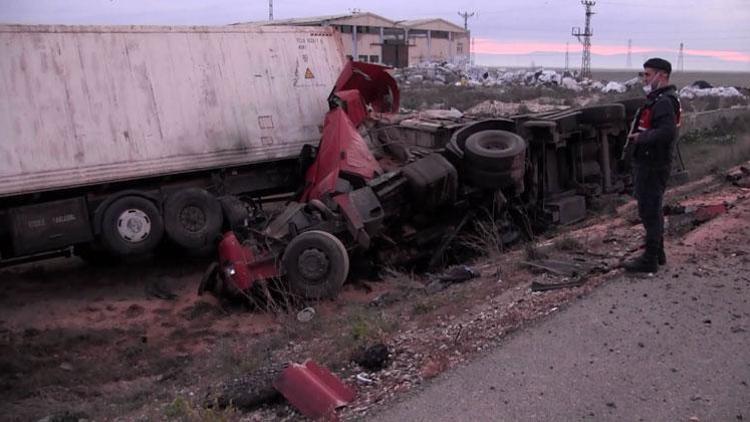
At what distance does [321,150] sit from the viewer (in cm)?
1093

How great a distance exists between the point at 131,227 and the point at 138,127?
4.72 feet

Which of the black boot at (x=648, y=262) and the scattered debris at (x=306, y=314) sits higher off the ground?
the black boot at (x=648, y=262)

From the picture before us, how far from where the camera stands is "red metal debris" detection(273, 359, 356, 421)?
4602 millimetres

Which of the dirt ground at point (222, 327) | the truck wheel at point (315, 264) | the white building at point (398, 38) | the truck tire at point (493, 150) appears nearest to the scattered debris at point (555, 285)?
the dirt ground at point (222, 327)

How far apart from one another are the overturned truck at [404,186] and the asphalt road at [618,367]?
3.73m

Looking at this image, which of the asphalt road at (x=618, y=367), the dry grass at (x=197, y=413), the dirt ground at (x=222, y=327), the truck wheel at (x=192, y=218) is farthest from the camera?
the truck wheel at (x=192, y=218)

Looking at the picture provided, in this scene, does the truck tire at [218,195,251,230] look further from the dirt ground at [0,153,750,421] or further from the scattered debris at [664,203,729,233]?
the scattered debris at [664,203,729,233]

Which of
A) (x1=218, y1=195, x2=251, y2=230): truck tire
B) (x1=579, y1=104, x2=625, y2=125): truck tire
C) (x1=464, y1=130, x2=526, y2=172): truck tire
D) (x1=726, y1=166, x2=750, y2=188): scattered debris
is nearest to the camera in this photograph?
(x1=464, y1=130, x2=526, y2=172): truck tire

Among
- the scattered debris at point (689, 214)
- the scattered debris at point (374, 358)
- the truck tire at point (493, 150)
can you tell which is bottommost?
the scattered debris at point (374, 358)

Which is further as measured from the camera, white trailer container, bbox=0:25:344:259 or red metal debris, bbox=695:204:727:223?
white trailer container, bbox=0:25:344:259

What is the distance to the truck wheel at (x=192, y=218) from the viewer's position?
10.6m

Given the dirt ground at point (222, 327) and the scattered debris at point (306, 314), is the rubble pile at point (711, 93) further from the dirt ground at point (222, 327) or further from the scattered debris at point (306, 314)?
the scattered debris at point (306, 314)

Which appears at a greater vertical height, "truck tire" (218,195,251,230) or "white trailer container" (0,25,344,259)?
"white trailer container" (0,25,344,259)

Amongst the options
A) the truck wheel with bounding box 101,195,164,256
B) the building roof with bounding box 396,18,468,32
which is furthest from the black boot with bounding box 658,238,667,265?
the building roof with bounding box 396,18,468,32
